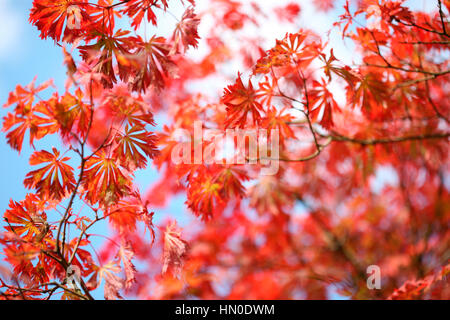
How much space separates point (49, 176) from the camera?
1.61 meters

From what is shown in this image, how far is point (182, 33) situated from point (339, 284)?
2.31 m

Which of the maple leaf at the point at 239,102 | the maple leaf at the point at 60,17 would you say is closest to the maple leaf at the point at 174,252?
the maple leaf at the point at 239,102

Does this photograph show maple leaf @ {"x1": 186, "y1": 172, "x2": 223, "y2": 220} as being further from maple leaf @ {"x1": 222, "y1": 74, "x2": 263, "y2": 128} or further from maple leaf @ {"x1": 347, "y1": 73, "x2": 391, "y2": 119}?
maple leaf @ {"x1": 347, "y1": 73, "x2": 391, "y2": 119}

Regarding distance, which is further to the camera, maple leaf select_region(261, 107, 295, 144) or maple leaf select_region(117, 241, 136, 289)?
maple leaf select_region(261, 107, 295, 144)

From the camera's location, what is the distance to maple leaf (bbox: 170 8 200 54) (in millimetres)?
1626

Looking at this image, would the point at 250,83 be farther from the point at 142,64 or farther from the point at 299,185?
the point at 299,185

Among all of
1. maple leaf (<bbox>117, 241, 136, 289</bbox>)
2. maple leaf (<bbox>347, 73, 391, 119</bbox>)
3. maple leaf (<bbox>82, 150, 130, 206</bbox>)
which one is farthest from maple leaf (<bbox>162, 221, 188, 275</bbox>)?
maple leaf (<bbox>347, 73, 391, 119</bbox>)

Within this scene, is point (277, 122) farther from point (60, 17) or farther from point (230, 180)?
point (60, 17)

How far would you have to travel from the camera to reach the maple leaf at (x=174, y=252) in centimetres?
169

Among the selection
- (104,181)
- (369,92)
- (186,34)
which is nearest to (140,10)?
(186,34)

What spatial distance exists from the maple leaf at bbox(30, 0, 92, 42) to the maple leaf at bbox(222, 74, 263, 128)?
2.30 ft

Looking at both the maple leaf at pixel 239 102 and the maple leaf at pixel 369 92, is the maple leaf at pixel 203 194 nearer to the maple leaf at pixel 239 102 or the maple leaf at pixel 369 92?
the maple leaf at pixel 239 102

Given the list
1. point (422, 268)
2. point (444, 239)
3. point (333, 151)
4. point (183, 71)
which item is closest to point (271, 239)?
point (333, 151)

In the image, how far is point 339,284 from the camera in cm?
293
